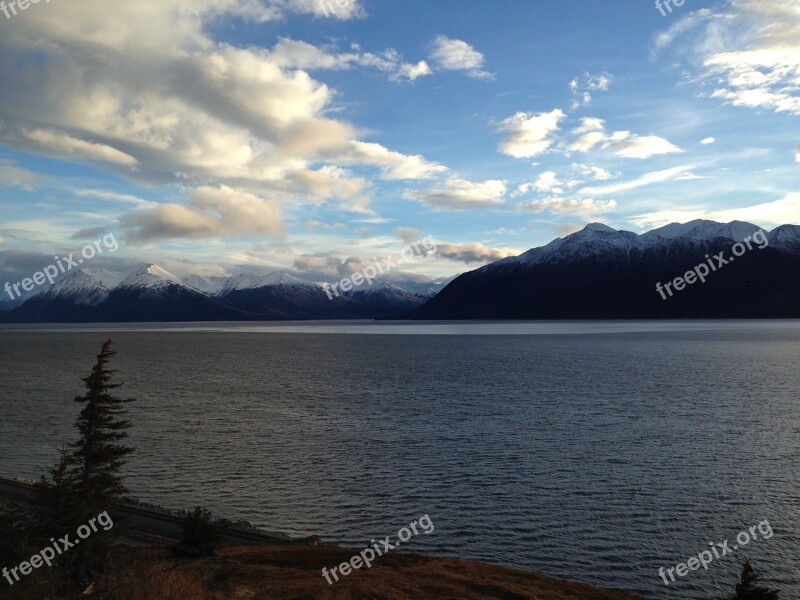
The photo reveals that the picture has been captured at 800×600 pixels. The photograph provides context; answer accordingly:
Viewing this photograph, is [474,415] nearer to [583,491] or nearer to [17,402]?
[583,491]

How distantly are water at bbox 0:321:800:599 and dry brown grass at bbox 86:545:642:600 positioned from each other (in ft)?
9.43

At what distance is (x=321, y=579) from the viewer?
25.0 m

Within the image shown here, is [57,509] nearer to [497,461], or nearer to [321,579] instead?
[321,579]

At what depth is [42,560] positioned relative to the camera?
2062cm

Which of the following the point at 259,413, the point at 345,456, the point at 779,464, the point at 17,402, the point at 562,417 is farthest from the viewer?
the point at 17,402

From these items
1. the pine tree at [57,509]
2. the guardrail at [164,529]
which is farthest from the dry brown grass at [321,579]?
the pine tree at [57,509]

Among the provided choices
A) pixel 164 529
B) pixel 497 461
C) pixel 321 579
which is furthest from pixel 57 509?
pixel 497 461

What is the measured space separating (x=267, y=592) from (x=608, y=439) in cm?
3842

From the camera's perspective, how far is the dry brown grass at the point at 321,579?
22.0m

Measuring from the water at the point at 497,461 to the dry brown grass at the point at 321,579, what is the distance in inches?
113

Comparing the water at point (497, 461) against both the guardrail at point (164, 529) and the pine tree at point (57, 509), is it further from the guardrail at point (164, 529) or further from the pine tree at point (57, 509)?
the pine tree at point (57, 509)

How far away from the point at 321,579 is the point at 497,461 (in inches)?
938

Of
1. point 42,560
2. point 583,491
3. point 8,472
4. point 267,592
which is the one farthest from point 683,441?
point 8,472

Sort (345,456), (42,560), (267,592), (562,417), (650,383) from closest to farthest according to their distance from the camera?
(42,560) < (267,592) < (345,456) < (562,417) < (650,383)
